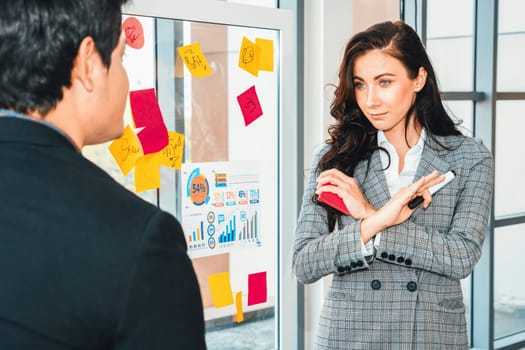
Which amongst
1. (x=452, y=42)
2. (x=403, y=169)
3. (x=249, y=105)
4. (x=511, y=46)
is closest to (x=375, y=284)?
(x=403, y=169)

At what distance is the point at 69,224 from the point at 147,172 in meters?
1.30

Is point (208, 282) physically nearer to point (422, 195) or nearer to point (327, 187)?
point (327, 187)

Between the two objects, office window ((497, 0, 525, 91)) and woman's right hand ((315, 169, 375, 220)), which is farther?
office window ((497, 0, 525, 91))

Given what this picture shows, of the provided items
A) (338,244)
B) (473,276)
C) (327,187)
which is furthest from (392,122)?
(473,276)

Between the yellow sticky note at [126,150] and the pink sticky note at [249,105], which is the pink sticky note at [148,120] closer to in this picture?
the yellow sticky note at [126,150]

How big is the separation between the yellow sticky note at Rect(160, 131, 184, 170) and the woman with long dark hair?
1.52ft

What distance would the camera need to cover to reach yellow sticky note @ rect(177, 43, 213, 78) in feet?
6.62

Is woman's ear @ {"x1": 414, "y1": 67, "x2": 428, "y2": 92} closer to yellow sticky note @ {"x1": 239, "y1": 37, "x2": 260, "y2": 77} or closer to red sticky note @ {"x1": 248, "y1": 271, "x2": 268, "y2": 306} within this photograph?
yellow sticky note @ {"x1": 239, "y1": 37, "x2": 260, "y2": 77}

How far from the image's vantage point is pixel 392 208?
1.55 metres

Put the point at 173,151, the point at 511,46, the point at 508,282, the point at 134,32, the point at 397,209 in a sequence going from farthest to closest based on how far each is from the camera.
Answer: the point at 508,282 → the point at 511,46 → the point at 173,151 → the point at 134,32 → the point at 397,209

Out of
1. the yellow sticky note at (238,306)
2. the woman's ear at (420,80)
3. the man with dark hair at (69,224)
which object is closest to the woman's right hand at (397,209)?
the woman's ear at (420,80)

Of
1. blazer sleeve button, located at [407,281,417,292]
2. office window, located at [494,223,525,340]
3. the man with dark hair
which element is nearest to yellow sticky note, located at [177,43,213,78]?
blazer sleeve button, located at [407,281,417,292]

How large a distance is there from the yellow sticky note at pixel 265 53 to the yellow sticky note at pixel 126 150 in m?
0.56

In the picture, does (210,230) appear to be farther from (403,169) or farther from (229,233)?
(403,169)
